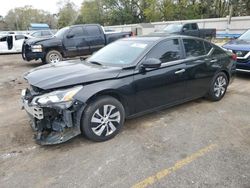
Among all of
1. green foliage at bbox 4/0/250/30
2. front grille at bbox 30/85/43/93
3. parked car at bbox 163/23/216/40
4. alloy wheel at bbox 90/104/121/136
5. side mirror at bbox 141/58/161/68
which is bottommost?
alloy wheel at bbox 90/104/121/136

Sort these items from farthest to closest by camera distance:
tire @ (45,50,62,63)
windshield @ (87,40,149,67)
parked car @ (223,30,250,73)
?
tire @ (45,50,62,63), parked car @ (223,30,250,73), windshield @ (87,40,149,67)

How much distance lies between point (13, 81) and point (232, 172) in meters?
7.31

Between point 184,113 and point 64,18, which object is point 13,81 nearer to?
point 184,113

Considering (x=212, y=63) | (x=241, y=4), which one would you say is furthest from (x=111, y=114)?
(x=241, y=4)

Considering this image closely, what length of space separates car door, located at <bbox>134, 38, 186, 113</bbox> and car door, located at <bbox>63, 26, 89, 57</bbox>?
6896 millimetres

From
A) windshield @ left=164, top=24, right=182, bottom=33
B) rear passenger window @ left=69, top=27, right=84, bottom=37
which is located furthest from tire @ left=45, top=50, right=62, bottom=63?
Answer: windshield @ left=164, top=24, right=182, bottom=33

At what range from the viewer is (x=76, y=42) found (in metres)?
10.8

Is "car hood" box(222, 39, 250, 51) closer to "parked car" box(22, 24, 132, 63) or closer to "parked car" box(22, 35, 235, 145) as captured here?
"parked car" box(22, 35, 235, 145)

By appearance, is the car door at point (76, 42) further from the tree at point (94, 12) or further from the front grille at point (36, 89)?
the tree at point (94, 12)

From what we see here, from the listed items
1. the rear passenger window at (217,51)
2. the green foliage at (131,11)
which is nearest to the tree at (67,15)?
the green foliage at (131,11)

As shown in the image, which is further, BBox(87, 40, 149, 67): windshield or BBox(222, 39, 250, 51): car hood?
BBox(222, 39, 250, 51): car hood

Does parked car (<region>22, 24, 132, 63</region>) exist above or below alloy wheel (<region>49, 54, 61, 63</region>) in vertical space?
above

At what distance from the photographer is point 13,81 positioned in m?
8.17

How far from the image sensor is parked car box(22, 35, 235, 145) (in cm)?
346
